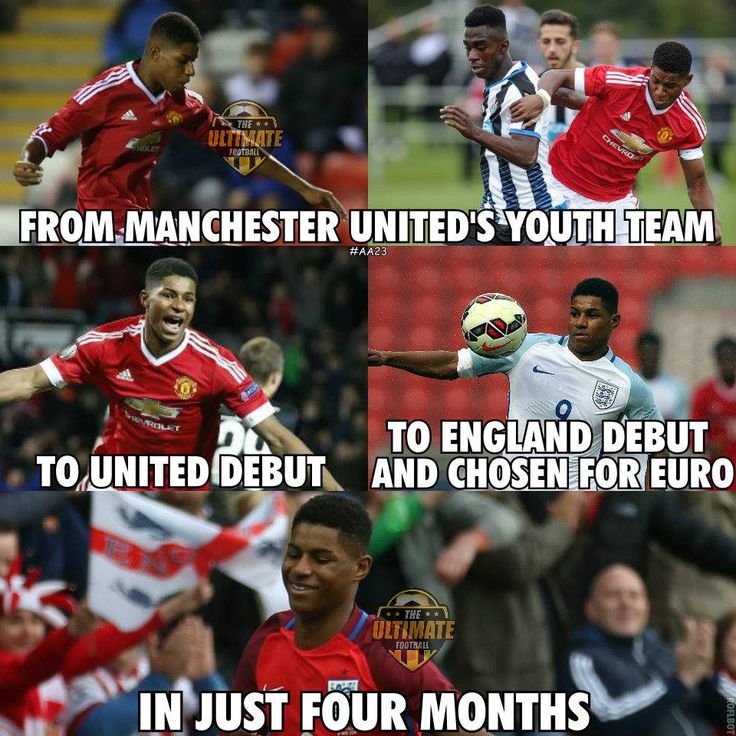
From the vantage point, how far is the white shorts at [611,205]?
8.55 m

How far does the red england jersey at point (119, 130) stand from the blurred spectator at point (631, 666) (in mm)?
3239

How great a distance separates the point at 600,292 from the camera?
809cm

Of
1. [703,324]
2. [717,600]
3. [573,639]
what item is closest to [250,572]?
[573,639]

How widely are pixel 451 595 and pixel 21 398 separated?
2.39 metres

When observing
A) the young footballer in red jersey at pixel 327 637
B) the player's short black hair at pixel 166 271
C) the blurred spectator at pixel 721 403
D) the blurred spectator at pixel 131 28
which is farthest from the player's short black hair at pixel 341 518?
the blurred spectator at pixel 131 28

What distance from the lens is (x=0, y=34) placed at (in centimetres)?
1451

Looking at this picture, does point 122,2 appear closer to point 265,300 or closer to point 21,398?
point 265,300

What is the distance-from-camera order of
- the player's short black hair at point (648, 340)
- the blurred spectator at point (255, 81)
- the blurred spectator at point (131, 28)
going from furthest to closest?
the blurred spectator at point (131, 28), the blurred spectator at point (255, 81), the player's short black hair at point (648, 340)

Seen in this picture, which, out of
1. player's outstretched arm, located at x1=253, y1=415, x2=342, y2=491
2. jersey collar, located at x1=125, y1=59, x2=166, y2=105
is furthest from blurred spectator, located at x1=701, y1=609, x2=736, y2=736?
jersey collar, located at x1=125, y1=59, x2=166, y2=105

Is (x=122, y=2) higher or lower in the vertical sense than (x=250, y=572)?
higher

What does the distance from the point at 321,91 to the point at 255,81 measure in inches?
20.8

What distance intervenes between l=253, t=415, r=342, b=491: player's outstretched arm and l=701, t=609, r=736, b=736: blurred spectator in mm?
2071

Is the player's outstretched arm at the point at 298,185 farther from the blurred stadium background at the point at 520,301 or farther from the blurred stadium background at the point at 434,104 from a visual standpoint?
the blurred stadium background at the point at 434,104

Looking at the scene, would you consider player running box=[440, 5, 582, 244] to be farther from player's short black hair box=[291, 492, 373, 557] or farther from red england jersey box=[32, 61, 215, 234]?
player's short black hair box=[291, 492, 373, 557]
